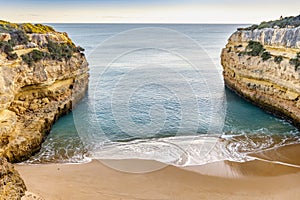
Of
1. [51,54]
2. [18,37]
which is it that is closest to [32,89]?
[18,37]

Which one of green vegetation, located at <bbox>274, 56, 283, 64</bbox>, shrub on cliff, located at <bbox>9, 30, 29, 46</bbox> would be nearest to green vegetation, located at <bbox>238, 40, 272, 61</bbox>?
green vegetation, located at <bbox>274, 56, 283, 64</bbox>

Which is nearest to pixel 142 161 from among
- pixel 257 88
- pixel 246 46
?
pixel 257 88

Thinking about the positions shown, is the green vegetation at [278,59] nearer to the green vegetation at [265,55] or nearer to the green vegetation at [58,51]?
the green vegetation at [265,55]

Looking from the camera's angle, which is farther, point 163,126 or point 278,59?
point 278,59

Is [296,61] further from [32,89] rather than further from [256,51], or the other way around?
[32,89]

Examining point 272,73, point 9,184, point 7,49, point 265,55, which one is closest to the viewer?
point 9,184

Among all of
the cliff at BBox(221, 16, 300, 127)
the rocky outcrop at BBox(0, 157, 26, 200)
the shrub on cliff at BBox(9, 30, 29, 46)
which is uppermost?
the shrub on cliff at BBox(9, 30, 29, 46)

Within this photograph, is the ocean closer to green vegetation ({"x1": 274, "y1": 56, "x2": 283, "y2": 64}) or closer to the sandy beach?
the sandy beach

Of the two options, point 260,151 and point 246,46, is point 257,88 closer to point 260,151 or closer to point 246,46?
point 246,46
